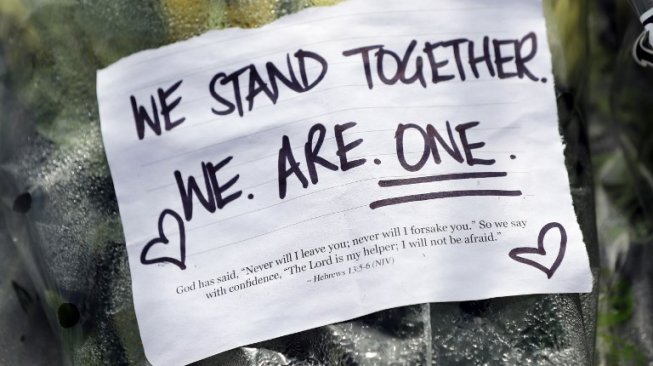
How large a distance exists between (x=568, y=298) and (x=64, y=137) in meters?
0.52

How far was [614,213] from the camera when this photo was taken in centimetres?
97

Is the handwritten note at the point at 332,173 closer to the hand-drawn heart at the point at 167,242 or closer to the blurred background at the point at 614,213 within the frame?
the hand-drawn heart at the point at 167,242

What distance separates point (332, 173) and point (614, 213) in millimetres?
390

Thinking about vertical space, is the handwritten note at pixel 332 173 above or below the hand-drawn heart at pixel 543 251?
above

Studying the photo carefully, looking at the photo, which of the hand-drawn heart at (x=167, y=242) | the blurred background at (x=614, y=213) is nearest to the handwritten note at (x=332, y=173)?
the hand-drawn heart at (x=167, y=242)

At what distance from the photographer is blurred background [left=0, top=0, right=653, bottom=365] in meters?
0.92

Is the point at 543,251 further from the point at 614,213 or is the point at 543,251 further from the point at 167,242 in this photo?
the point at 167,242

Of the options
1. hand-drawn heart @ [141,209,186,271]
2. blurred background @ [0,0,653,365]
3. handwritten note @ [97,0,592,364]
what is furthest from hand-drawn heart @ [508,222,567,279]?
hand-drawn heart @ [141,209,186,271]

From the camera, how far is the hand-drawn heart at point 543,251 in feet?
2.58

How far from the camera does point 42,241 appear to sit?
2.80ft

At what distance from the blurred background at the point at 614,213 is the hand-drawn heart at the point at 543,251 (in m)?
0.18

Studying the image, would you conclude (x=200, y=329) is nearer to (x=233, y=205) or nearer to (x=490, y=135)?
(x=233, y=205)

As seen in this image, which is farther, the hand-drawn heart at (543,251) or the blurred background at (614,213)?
the blurred background at (614,213)

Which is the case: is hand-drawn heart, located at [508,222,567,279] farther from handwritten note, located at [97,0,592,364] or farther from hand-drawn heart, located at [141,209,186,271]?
hand-drawn heart, located at [141,209,186,271]
